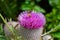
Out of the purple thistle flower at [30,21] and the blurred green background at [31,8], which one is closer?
the purple thistle flower at [30,21]

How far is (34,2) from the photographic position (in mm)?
2295

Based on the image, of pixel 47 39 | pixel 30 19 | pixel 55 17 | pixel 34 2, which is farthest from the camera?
pixel 34 2

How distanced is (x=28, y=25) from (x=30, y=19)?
42 millimetres

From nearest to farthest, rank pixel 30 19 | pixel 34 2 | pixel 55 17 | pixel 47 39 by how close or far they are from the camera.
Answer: pixel 30 19 < pixel 47 39 < pixel 55 17 < pixel 34 2

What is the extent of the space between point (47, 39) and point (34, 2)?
2.83ft

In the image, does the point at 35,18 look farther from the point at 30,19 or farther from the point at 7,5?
the point at 7,5

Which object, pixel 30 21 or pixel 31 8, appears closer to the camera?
pixel 30 21

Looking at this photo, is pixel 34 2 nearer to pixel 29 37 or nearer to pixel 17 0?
pixel 17 0

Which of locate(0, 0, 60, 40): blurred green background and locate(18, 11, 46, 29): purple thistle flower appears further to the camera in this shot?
locate(0, 0, 60, 40): blurred green background

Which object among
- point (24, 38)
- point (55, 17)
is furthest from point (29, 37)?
point (55, 17)

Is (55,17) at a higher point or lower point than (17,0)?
lower

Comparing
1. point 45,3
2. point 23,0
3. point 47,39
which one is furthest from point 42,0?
point 47,39

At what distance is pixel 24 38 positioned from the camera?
1.39 meters

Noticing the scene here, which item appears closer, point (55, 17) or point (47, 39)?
point (47, 39)
